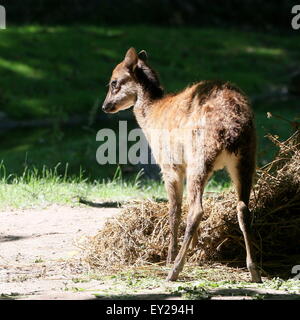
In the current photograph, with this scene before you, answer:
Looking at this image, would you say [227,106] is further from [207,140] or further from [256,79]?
[256,79]

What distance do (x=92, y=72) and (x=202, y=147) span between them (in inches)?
449

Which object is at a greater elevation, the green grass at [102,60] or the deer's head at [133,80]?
the green grass at [102,60]

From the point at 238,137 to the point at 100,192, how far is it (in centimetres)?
370

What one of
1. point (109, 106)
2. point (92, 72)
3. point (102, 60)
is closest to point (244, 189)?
point (109, 106)

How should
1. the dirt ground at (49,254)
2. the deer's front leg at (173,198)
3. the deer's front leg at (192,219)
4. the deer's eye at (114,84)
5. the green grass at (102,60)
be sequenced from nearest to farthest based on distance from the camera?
the dirt ground at (49,254) < the deer's front leg at (192,219) < the deer's front leg at (173,198) < the deer's eye at (114,84) < the green grass at (102,60)

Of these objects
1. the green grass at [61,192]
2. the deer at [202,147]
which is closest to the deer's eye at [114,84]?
the deer at [202,147]

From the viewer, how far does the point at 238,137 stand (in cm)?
629

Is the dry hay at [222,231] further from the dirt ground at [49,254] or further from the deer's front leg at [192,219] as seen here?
the deer's front leg at [192,219]

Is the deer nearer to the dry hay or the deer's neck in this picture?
the deer's neck

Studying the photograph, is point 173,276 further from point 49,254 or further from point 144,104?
point 144,104

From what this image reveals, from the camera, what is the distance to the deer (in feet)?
20.6

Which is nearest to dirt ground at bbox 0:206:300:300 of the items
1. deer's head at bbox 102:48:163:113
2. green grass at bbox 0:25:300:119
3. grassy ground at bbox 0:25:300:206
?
deer's head at bbox 102:48:163:113

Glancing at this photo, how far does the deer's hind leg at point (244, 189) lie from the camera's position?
6299mm
